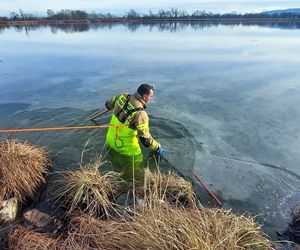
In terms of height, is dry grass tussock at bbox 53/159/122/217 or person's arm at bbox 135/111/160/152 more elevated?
person's arm at bbox 135/111/160/152

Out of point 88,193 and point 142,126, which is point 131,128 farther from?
point 88,193

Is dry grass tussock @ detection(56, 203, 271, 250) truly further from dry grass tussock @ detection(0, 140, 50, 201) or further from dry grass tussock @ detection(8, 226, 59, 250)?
dry grass tussock @ detection(0, 140, 50, 201)

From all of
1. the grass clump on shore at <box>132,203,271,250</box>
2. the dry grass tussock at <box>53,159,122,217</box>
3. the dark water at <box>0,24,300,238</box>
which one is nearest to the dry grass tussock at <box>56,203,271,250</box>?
the grass clump on shore at <box>132,203,271,250</box>

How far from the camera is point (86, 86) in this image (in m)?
9.45

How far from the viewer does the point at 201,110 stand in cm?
736

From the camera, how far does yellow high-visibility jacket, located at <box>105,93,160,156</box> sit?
4445 mm

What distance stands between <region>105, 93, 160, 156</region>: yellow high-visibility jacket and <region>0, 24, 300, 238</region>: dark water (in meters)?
0.62

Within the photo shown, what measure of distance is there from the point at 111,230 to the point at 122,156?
7.62ft

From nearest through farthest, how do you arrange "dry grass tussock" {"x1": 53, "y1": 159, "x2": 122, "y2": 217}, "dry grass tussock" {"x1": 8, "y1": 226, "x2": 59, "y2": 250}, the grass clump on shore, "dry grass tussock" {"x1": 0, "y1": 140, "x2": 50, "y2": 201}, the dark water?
the grass clump on shore
"dry grass tussock" {"x1": 8, "y1": 226, "x2": 59, "y2": 250}
"dry grass tussock" {"x1": 53, "y1": 159, "x2": 122, "y2": 217}
"dry grass tussock" {"x1": 0, "y1": 140, "x2": 50, "y2": 201}
the dark water

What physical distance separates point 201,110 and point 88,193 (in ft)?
14.1

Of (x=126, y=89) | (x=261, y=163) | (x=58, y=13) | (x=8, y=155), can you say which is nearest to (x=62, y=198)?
(x=8, y=155)

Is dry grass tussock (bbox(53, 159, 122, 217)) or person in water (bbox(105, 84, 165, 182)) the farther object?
person in water (bbox(105, 84, 165, 182))

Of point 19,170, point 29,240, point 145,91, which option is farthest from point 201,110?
point 29,240

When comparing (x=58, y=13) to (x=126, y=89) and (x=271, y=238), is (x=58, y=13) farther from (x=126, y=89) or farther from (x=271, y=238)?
(x=271, y=238)
